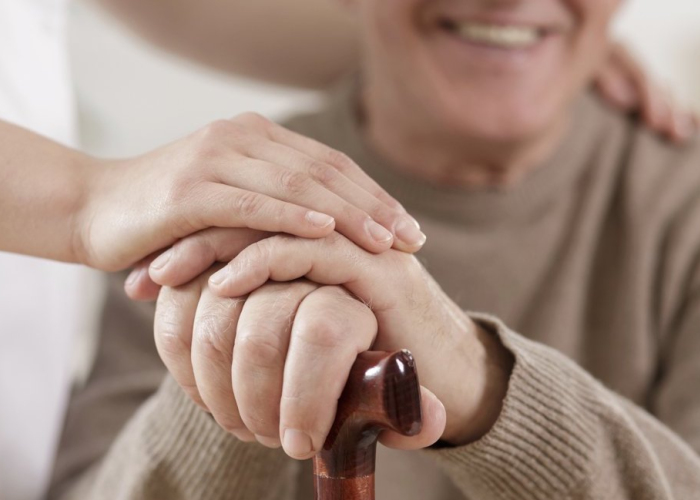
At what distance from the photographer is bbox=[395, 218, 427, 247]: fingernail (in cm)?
56

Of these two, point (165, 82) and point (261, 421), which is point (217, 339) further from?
point (165, 82)

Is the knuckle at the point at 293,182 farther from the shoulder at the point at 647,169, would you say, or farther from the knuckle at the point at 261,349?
the shoulder at the point at 647,169

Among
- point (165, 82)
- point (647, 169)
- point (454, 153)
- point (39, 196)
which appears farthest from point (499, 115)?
point (165, 82)

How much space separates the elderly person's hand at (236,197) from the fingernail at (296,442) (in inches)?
4.8

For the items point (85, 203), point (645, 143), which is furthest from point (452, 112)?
point (85, 203)

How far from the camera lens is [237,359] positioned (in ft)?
1.67

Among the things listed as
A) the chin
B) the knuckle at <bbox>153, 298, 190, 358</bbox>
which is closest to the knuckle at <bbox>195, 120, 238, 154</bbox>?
the knuckle at <bbox>153, 298, 190, 358</bbox>

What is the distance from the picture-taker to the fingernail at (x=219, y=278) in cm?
53

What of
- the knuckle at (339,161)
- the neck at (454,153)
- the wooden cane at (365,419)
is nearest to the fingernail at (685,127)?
the neck at (454,153)

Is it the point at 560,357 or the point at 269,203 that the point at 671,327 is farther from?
the point at 269,203

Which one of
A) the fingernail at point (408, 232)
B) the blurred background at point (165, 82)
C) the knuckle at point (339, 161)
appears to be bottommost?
the blurred background at point (165, 82)

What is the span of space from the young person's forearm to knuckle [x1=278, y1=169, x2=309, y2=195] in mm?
173

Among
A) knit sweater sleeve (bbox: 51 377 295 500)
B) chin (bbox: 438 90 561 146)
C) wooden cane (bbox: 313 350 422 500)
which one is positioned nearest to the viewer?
wooden cane (bbox: 313 350 422 500)

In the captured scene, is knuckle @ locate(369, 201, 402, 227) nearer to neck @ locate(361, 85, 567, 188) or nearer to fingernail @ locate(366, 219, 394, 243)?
fingernail @ locate(366, 219, 394, 243)
